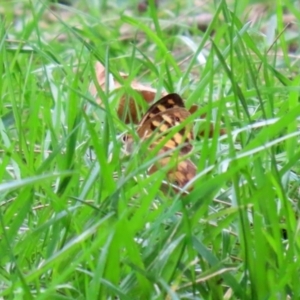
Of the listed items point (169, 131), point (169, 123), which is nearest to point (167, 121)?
point (169, 123)

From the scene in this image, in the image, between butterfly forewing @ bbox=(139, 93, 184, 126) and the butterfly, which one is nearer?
the butterfly

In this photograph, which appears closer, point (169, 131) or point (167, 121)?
point (169, 131)

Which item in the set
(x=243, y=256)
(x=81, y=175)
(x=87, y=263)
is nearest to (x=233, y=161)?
(x=243, y=256)

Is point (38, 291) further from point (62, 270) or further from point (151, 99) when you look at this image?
point (151, 99)

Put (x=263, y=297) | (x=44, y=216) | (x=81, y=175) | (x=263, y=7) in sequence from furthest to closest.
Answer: (x=263, y=7) < (x=81, y=175) < (x=44, y=216) < (x=263, y=297)

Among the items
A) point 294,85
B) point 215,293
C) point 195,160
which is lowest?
point 215,293

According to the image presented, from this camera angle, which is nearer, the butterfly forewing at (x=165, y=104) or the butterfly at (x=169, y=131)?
the butterfly at (x=169, y=131)

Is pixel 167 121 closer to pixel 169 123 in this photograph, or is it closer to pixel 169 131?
pixel 169 123

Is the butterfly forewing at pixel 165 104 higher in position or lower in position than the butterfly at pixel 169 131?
higher
